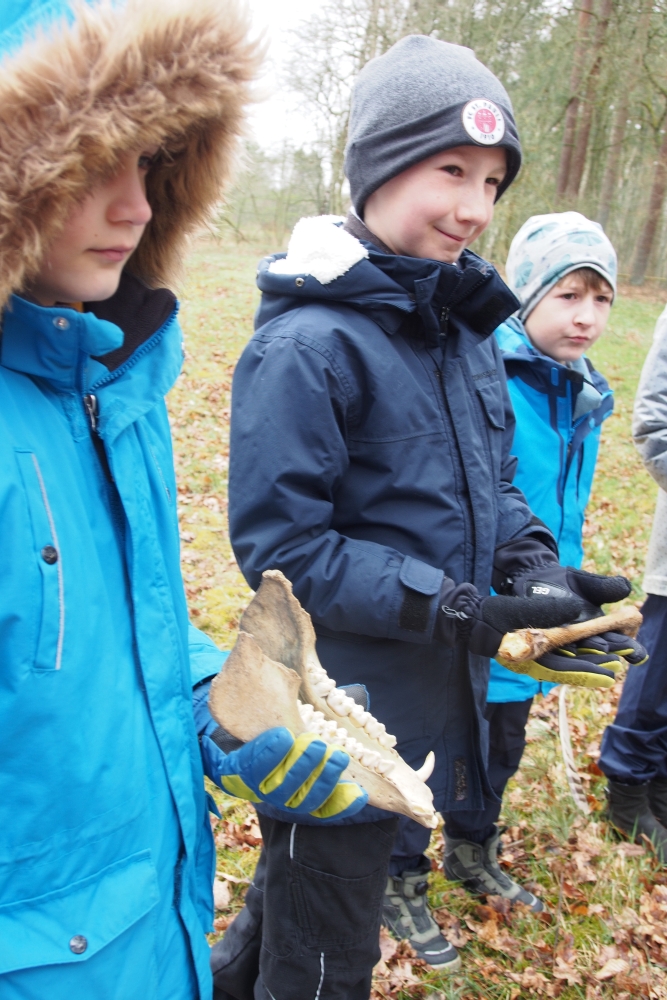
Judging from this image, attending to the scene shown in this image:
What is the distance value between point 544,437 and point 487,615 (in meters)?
1.24

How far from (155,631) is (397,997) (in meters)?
1.97

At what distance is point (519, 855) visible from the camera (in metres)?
3.32

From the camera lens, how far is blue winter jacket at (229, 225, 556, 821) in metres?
1.85

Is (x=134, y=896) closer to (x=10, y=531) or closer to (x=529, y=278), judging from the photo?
(x=10, y=531)

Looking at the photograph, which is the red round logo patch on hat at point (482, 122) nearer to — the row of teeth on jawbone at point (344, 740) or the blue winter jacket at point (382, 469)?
the blue winter jacket at point (382, 469)

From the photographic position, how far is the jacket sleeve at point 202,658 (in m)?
1.69

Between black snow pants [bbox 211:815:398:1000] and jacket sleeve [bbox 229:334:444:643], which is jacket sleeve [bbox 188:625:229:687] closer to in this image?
jacket sleeve [bbox 229:334:444:643]

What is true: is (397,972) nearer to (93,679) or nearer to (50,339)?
Result: (93,679)

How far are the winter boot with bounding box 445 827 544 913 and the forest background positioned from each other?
58 mm

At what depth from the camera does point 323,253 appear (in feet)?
6.56

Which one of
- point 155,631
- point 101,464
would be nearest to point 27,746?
point 155,631

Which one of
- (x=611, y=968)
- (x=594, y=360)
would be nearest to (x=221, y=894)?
(x=611, y=968)

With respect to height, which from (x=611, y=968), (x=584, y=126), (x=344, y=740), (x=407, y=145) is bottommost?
(x=611, y=968)

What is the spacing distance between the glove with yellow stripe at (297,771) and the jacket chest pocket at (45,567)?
1.23 feet
